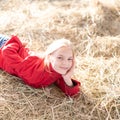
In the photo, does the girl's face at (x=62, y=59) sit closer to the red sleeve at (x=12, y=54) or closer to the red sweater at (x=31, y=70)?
the red sweater at (x=31, y=70)

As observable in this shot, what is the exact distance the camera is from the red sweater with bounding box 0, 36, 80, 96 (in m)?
2.78

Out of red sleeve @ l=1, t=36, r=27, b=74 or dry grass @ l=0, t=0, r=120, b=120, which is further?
red sleeve @ l=1, t=36, r=27, b=74

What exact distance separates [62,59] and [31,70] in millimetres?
284

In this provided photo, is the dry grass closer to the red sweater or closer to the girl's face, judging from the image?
the red sweater

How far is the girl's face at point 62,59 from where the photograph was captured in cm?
262

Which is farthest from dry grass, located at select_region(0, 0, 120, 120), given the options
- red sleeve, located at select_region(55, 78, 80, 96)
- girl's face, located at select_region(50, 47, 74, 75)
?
girl's face, located at select_region(50, 47, 74, 75)

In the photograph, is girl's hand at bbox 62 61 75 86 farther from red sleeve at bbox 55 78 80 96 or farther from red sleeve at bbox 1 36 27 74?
red sleeve at bbox 1 36 27 74

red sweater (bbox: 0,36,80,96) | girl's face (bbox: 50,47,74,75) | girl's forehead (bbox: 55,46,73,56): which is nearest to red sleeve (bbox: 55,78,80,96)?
red sweater (bbox: 0,36,80,96)

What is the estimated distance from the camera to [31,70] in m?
2.81

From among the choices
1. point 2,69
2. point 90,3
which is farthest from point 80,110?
point 90,3

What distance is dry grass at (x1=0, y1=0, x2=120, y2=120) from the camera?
8.85 feet

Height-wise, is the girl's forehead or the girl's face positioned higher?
the girl's forehead

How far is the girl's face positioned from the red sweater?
10 centimetres

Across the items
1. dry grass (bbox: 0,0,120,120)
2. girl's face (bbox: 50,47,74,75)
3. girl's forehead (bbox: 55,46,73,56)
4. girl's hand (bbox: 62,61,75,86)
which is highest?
girl's forehead (bbox: 55,46,73,56)
